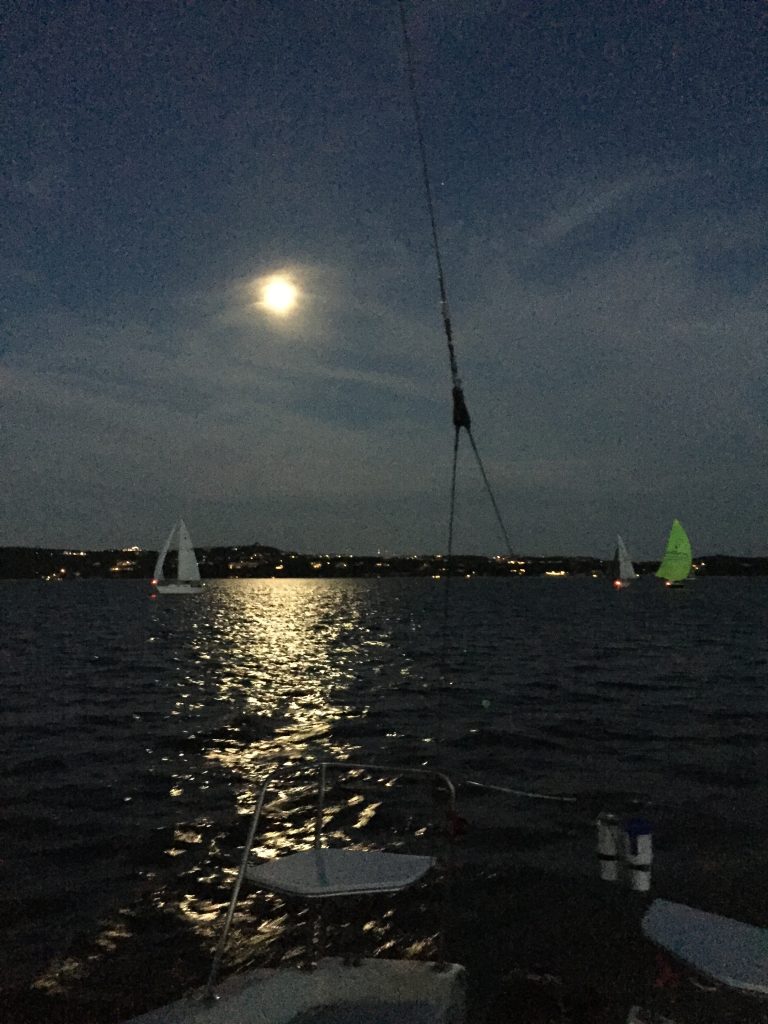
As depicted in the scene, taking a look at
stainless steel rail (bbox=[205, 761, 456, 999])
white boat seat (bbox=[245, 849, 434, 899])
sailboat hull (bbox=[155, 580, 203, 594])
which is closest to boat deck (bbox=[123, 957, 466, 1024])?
stainless steel rail (bbox=[205, 761, 456, 999])

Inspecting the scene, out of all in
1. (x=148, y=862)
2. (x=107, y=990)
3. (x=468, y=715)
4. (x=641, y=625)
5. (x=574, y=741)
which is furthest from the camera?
(x=641, y=625)

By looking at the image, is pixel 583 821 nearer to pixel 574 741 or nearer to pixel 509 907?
pixel 509 907

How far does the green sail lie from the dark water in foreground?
70.0 m

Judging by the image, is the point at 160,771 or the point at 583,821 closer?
the point at 583,821

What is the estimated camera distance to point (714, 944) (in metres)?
5.15

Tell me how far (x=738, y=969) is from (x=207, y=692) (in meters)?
27.7

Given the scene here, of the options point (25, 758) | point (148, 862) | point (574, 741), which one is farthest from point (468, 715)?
point (148, 862)

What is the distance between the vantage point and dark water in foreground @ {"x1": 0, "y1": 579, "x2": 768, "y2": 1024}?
8695 millimetres

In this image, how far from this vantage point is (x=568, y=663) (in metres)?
40.0

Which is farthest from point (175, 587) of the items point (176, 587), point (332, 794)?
point (332, 794)

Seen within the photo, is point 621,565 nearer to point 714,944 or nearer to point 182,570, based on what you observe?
point 182,570

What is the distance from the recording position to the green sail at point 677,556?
108m

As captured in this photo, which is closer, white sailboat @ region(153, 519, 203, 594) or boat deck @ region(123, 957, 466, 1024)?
boat deck @ region(123, 957, 466, 1024)

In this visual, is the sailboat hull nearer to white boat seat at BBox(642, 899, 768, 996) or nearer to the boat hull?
the boat hull
